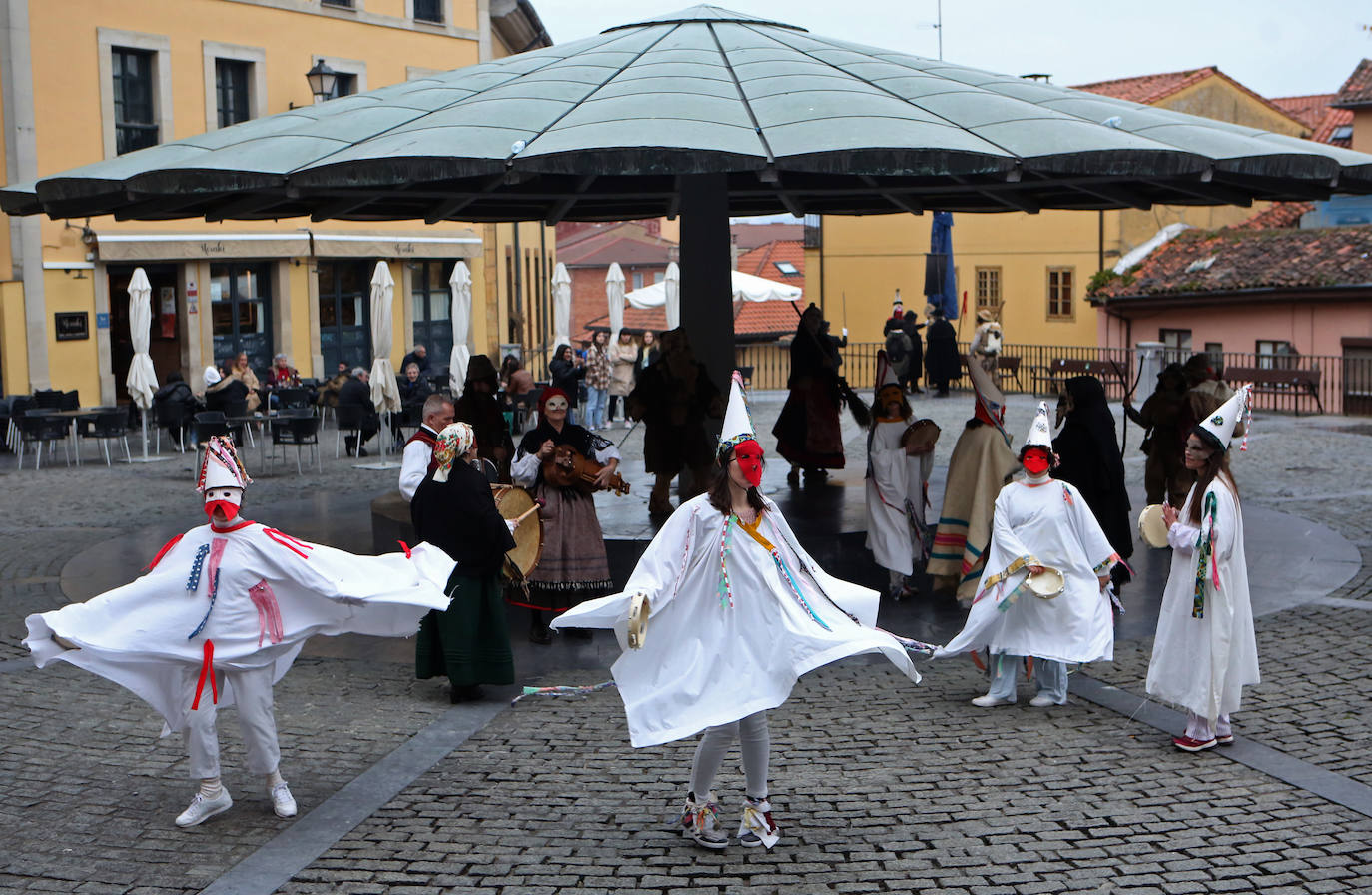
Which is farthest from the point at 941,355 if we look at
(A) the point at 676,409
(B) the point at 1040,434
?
(B) the point at 1040,434

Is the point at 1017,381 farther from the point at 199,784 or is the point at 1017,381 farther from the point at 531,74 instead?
the point at 199,784

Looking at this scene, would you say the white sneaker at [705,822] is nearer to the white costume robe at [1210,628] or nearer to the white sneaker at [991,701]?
the white sneaker at [991,701]

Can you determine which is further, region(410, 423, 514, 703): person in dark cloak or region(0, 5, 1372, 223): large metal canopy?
region(0, 5, 1372, 223): large metal canopy

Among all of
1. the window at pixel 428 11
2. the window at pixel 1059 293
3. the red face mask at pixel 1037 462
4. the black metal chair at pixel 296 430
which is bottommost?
the black metal chair at pixel 296 430

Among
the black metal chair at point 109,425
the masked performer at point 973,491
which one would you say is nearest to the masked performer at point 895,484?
the masked performer at point 973,491

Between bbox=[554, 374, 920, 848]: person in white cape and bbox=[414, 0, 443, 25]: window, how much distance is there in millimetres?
29827

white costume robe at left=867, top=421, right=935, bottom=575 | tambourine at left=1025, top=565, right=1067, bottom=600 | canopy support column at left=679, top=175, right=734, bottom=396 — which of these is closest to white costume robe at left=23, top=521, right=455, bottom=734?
tambourine at left=1025, top=565, right=1067, bottom=600

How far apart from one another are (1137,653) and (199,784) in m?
6.05

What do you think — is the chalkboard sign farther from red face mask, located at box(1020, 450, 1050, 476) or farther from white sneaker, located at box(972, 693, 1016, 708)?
red face mask, located at box(1020, 450, 1050, 476)

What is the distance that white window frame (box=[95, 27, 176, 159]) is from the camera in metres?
26.6

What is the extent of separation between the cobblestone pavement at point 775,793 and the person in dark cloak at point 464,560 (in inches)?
14.2

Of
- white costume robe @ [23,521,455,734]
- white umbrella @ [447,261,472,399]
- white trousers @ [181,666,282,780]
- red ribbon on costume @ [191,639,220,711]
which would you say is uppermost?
white umbrella @ [447,261,472,399]

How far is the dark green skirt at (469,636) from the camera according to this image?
28.0 ft

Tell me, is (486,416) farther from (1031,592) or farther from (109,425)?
(109,425)
